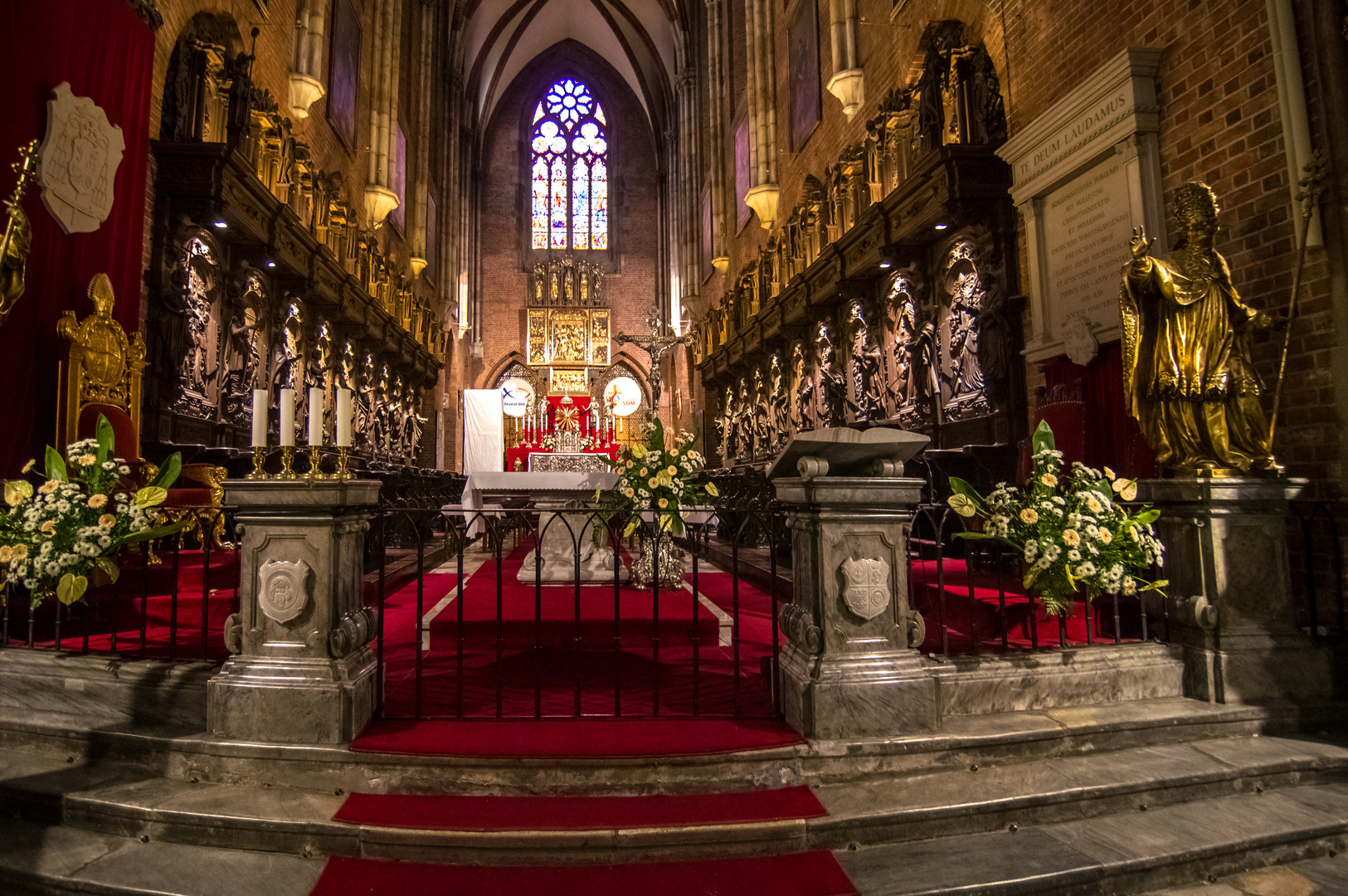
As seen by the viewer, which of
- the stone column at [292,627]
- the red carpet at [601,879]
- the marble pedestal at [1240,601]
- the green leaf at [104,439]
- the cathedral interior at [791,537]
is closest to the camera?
the red carpet at [601,879]

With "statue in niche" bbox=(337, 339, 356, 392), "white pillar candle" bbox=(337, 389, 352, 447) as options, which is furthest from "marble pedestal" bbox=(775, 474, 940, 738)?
"statue in niche" bbox=(337, 339, 356, 392)

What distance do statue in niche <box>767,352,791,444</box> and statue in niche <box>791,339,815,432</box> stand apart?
433 mm

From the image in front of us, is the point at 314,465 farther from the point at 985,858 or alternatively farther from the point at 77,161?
the point at 77,161

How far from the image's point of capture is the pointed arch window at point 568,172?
24969 mm

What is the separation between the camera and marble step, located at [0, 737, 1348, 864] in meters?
2.37

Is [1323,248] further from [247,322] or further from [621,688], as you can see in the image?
[247,322]

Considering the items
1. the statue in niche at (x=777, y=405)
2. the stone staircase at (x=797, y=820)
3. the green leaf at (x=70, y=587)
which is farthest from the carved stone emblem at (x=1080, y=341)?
the statue in niche at (x=777, y=405)

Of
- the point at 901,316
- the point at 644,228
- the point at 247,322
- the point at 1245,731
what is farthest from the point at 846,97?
the point at 644,228

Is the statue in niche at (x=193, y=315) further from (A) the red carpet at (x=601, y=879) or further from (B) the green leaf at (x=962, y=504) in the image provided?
(B) the green leaf at (x=962, y=504)

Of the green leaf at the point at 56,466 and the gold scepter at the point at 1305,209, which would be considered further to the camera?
the gold scepter at the point at 1305,209

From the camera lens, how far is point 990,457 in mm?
6363

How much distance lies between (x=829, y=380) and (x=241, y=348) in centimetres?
732

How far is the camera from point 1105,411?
5289 mm

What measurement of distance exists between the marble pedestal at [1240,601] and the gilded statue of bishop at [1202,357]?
15 cm
